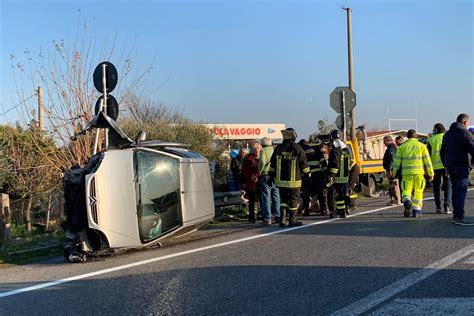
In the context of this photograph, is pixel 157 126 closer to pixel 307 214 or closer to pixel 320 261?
pixel 307 214

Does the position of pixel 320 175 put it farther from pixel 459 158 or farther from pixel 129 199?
pixel 129 199

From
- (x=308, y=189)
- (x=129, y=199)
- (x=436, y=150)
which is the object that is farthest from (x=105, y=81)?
(x=436, y=150)

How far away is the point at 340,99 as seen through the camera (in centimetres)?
1426

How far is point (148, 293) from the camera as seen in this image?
543 cm

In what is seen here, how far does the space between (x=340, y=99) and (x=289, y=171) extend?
5460 millimetres

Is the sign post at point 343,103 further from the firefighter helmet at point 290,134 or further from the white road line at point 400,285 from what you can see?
the white road line at point 400,285

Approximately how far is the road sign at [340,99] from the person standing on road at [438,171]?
3.35 meters

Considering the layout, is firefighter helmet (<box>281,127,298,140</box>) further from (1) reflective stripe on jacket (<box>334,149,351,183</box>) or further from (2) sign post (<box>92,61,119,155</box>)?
(2) sign post (<box>92,61,119,155</box>)

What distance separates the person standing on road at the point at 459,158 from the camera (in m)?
8.71

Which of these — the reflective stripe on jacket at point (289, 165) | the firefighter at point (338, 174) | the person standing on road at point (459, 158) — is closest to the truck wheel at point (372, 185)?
the firefighter at point (338, 174)

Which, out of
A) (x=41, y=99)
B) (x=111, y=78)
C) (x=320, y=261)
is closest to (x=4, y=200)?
(x=41, y=99)

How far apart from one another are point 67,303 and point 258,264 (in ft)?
7.78

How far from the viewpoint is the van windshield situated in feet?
24.4

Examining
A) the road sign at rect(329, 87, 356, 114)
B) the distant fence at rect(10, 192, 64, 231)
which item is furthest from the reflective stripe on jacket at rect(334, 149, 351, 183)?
the distant fence at rect(10, 192, 64, 231)
